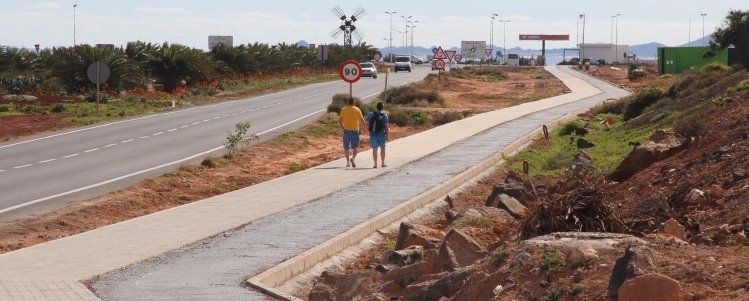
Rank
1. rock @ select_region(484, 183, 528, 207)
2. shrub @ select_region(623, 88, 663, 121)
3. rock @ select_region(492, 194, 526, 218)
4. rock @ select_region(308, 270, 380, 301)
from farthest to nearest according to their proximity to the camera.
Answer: shrub @ select_region(623, 88, 663, 121) → rock @ select_region(484, 183, 528, 207) → rock @ select_region(492, 194, 526, 218) → rock @ select_region(308, 270, 380, 301)

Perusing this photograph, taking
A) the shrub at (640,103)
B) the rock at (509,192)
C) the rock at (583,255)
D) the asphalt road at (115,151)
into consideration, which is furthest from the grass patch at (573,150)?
the rock at (583,255)

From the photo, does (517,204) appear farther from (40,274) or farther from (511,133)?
(511,133)

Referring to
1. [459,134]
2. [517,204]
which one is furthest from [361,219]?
[459,134]

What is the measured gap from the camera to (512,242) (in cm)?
1241

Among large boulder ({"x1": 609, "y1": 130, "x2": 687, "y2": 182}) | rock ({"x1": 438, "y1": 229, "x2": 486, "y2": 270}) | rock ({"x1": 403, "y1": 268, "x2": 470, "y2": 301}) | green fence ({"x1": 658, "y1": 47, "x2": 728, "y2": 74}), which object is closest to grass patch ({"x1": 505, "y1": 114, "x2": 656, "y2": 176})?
large boulder ({"x1": 609, "y1": 130, "x2": 687, "y2": 182})

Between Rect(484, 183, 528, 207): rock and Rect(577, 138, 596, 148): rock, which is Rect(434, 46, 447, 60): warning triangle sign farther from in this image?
Rect(484, 183, 528, 207): rock

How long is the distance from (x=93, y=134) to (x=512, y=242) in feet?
89.0

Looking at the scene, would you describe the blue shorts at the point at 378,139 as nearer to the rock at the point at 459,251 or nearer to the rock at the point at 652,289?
the rock at the point at 459,251

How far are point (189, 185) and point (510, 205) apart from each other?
26.5 feet

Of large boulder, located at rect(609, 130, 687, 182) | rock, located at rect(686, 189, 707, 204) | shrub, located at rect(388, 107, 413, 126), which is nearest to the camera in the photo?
rock, located at rect(686, 189, 707, 204)

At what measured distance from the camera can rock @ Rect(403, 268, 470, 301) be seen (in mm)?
10508

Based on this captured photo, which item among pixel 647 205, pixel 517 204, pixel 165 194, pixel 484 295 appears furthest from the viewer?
pixel 165 194

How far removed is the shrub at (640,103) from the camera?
1694 inches

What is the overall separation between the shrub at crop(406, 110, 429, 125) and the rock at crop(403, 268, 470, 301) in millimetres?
36451
